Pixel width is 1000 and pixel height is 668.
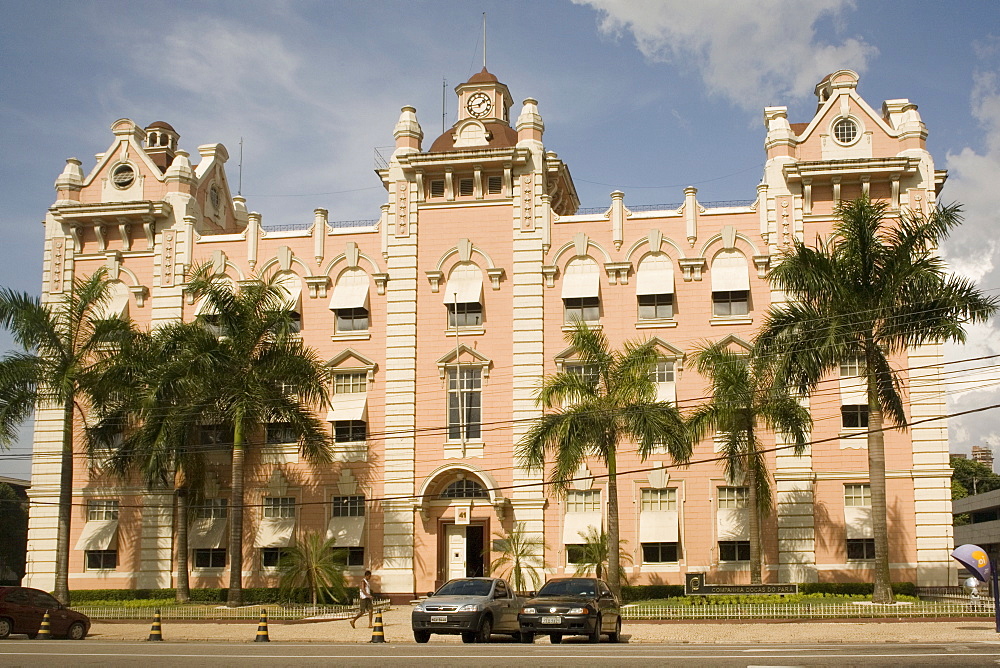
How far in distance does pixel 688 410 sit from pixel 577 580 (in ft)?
47.3

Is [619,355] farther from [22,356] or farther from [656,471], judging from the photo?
[22,356]

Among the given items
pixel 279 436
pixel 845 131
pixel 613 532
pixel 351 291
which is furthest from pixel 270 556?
pixel 845 131

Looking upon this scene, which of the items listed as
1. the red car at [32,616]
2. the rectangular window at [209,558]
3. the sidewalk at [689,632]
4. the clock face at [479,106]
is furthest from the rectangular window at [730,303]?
the red car at [32,616]

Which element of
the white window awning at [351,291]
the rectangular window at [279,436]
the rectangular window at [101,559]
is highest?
the white window awning at [351,291]

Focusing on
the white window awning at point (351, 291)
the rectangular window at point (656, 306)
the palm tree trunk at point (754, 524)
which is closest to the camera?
the palm tree trunk at point (754, 524)

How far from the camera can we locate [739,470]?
1415 inches

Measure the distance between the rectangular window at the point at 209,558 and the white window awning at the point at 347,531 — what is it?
4.31 meters

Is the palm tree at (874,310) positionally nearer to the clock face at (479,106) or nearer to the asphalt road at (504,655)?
the asphalt road at (504,655)

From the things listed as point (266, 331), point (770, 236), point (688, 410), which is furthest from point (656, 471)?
point (266, 331)

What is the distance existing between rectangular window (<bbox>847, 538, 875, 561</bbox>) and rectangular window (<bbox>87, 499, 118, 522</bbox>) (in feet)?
89.5

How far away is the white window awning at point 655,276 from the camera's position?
132 feet

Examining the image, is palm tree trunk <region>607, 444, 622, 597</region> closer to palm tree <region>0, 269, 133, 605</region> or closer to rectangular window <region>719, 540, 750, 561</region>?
rectangular window <region>719, 540, 750, 561</region>

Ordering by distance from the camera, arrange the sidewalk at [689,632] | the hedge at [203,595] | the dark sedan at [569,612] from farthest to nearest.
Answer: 1. the hedge at [203,595]
2. the sidewalk at [689,632]
3. the dark sedan at [569,612]

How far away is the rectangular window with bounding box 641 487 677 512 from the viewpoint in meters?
39.2
